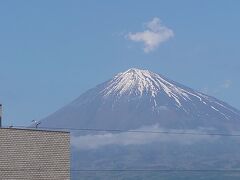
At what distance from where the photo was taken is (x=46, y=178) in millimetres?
78562

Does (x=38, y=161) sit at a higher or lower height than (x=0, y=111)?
lower

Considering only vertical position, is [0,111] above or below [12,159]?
above

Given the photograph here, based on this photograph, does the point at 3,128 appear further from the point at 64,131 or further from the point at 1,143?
the point at 64,131

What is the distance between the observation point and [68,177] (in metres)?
79.7

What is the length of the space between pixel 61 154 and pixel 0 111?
277 inches

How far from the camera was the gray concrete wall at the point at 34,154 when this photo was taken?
76.3 metres

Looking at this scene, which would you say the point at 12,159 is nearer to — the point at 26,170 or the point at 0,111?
the point at 26,170

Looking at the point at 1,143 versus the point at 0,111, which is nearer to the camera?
the point at 1,143

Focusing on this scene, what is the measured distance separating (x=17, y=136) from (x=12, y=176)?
3.48 metres

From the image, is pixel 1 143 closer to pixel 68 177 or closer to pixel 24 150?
pixel 24 150

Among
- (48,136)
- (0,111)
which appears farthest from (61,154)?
(0,111)

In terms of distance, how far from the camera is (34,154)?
257 ft

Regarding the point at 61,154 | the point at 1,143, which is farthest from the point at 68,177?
the point at 1,143

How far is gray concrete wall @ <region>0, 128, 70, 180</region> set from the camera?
76.3m
